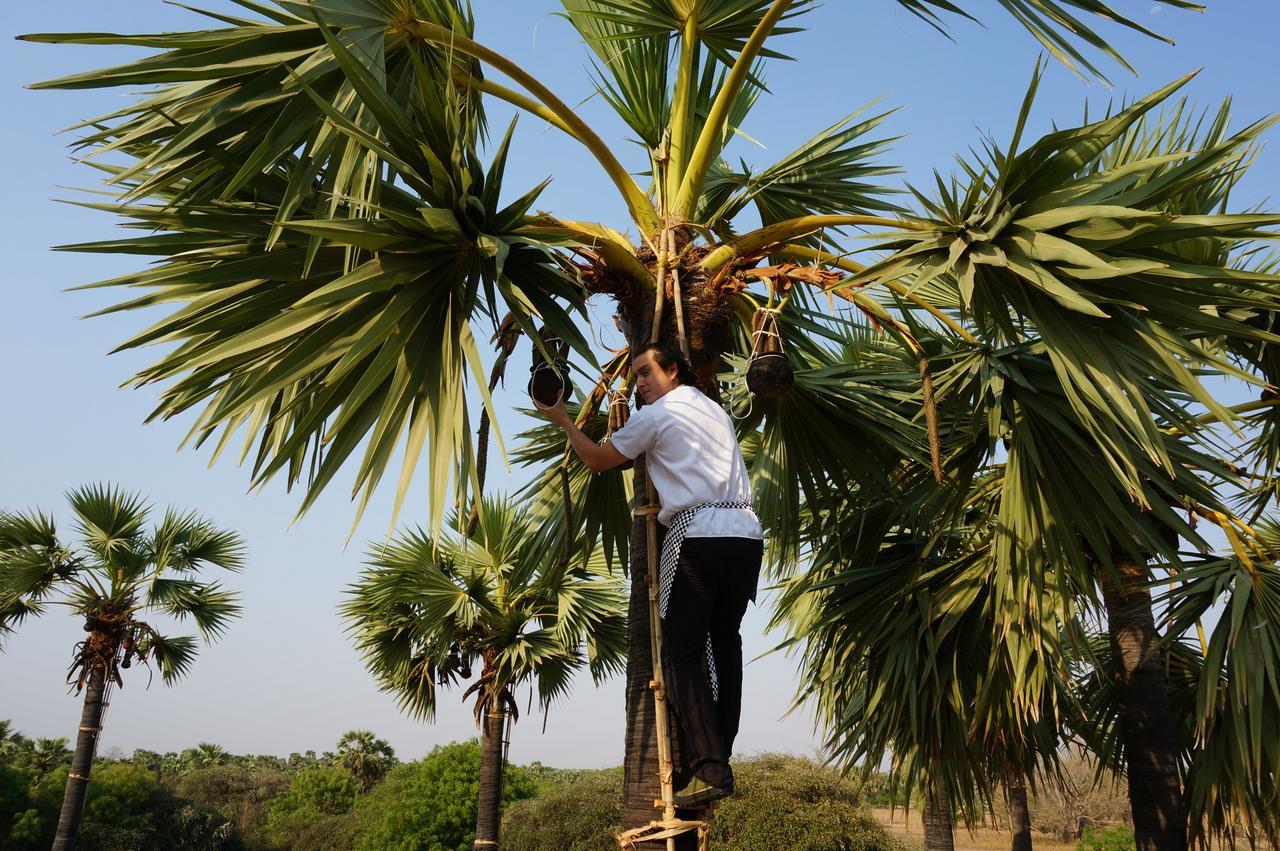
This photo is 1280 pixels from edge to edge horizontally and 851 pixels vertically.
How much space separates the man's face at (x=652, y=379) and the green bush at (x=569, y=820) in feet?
58.1

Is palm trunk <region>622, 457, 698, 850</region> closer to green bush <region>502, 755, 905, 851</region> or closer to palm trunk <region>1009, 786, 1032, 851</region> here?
palm trunk <region>1009, 786, 1032, 851</region>

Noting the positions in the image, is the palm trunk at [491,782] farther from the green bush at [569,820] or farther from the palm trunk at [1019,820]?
the palm trunk at [1019,820]

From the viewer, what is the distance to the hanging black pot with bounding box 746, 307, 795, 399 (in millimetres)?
4281

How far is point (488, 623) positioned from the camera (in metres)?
13.7

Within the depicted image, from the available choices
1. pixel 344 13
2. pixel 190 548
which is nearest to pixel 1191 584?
pixel 344 13

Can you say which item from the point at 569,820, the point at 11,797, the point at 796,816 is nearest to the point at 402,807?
the point at 569,820

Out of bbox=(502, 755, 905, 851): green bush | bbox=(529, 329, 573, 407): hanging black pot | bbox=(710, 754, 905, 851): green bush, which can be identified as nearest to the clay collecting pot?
bbox=(529, 329, 573, 407): hanging black pot

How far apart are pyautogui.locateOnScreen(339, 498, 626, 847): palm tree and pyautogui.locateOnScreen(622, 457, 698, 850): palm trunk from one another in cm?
868

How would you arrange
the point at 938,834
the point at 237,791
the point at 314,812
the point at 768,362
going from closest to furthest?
1. the point at 768,362
2. the point at 938,834
3. the point at 314,812
4. the point at 237,791

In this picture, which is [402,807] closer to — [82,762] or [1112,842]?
[82,762]

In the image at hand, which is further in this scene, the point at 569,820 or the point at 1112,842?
the point at 1112,842

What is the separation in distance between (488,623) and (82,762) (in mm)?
7568

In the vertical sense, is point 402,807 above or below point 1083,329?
below

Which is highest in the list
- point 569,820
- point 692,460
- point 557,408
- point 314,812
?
point 557,408
